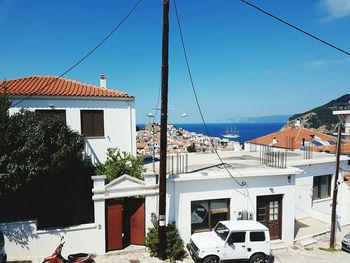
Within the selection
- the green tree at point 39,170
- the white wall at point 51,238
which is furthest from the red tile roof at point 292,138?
the white wall at point 51,238

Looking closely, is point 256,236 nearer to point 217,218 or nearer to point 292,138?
point 217,218

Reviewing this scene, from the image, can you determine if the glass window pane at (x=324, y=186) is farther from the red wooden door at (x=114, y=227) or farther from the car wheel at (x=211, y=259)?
the red wooden door at (x=114, y=227)

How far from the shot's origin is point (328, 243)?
16953 mm

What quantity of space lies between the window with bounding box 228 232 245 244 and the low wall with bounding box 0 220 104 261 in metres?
5.87

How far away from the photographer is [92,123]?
59.9 ft

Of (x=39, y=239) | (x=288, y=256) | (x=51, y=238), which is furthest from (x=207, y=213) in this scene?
(x=39, y=239)

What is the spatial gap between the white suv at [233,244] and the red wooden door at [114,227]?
10.6 ft

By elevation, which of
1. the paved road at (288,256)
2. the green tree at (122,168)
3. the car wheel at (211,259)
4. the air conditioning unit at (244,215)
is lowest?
the paved road at (288,256)

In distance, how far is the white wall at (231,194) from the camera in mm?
14078

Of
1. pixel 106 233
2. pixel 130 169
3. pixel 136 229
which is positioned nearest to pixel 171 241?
pixel 136 229

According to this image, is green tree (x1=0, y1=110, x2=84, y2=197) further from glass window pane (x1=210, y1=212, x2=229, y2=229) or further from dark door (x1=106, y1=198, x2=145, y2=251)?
glass window pane (x1=210, y1=212, x2=229, y2=229)

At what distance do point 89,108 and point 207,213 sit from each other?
932cm

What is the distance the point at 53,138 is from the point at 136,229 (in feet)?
18.4

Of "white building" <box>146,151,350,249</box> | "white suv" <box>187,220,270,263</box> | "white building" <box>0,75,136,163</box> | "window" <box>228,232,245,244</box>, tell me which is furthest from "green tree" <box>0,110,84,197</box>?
"window" <box>228,232,245,244</box>
